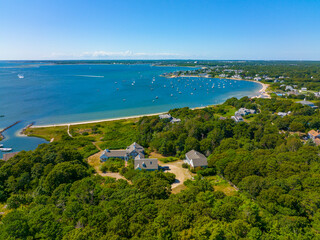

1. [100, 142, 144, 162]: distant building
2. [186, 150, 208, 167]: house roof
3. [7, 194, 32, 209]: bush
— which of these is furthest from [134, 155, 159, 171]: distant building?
[7, 194, 32, 209]: bush

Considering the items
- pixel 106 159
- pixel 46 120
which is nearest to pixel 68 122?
pixel 46 120

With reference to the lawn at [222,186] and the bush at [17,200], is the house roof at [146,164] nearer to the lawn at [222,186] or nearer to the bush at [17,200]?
the lawn at [222,186]

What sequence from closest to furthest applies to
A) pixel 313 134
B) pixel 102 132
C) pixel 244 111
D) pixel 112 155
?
pixel 112 155 → pixel 313 134 → pixel 102 132 → pixel 244 111

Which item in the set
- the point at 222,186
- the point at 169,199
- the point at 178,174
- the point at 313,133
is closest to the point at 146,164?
the point at 178,174

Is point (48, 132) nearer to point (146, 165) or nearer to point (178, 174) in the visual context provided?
point (146, 165)

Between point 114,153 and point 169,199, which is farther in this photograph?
point 114,153

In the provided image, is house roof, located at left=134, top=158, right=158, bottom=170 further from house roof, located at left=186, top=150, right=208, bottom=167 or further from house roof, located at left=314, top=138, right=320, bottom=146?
house roof, located at left=314, top=138, right=320, bottom=146
